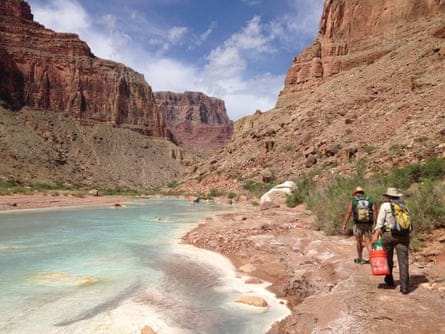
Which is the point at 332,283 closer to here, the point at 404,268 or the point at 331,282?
the point at 331,282

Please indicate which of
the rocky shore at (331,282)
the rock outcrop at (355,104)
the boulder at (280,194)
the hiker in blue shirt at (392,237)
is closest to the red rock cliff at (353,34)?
the rock outcrop at (355,104)

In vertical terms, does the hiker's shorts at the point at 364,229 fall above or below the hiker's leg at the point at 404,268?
above

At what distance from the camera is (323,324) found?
4184 millimetres

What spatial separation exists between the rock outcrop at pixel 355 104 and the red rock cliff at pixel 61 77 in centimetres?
3919

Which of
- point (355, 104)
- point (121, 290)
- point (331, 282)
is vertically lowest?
point (121, 290)

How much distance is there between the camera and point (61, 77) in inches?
3120

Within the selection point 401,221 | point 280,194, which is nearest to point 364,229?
point 401,221

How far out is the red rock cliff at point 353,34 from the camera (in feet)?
131

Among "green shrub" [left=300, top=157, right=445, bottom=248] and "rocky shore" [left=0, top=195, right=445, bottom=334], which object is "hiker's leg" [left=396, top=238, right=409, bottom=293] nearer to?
"rocky shore" [left=0, top=195, right=445, bottom=334]

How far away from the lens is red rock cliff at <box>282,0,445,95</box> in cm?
3981

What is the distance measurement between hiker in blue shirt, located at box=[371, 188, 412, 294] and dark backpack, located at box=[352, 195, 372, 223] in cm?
149

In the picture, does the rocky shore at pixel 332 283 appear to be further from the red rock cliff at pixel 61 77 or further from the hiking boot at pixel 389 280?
the red rock cliff at pixel 61 77

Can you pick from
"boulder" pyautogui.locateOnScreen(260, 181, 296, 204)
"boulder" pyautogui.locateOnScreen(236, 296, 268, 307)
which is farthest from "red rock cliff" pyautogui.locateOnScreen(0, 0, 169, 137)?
"boulder" pyautogui.locateOnScreen(236, 296, 268, 307)

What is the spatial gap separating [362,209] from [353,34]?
153 ft
